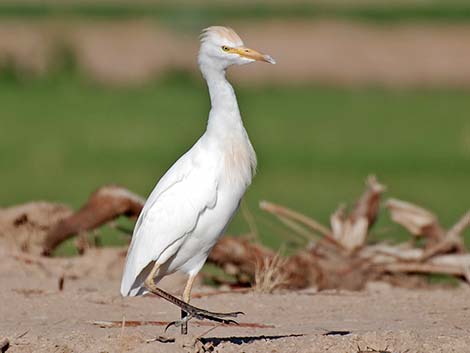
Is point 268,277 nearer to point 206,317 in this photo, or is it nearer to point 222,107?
point 206,317

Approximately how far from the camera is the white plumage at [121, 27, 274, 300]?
717 centimetres

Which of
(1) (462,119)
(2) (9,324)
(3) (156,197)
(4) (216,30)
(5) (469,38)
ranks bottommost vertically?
(2) (9,324)

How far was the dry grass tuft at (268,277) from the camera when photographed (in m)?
9.23

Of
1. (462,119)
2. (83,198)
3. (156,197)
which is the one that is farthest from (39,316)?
(462,119)

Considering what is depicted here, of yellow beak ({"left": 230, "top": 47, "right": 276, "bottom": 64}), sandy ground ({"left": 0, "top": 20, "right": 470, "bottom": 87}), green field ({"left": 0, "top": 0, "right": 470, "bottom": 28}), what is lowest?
yellow beak ({"left": 230, "top": 47, "right": 276, "bottom": 64})

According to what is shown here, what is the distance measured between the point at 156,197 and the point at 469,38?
30295mm

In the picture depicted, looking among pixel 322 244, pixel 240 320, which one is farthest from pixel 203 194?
pixel 322 244

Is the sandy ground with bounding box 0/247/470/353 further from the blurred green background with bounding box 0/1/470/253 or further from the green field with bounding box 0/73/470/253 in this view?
the green field with bounding box 0/73/470/253

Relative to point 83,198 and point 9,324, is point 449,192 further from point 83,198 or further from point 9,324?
point 9,324

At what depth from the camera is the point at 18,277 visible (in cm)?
980

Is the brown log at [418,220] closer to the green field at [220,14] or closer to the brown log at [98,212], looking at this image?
the brown log at [98,212]

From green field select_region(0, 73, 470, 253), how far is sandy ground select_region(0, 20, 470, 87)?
4.10ft

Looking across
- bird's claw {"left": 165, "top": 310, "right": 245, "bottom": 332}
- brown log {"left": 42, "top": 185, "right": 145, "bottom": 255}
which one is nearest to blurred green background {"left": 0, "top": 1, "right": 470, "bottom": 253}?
brown log {"left": 42, "top": 185, "right": 145, "bottom": 255}

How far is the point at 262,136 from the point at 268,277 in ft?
53.4
